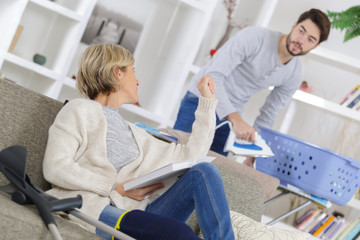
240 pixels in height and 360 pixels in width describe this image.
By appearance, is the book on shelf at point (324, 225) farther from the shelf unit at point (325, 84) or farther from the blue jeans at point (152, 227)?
the blue jeans at point (152, 227)

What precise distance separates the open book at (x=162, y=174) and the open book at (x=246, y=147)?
73cm

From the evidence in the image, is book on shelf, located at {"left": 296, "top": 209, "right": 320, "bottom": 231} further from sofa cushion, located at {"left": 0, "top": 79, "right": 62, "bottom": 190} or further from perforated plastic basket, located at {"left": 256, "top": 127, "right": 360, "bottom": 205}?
sofa cushion, located at {"left": 0, "top": 79, "right": 62, "bottom": 190}

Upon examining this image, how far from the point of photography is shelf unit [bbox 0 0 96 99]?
11.5 ft

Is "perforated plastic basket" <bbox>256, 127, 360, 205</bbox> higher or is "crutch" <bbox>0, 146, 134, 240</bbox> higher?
"perforated plastic basket" <bbox>256, 127, 360, 205</bbox>

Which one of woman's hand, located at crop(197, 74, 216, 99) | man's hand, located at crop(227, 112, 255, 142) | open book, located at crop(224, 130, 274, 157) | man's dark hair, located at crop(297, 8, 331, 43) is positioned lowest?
open book, located at crop(224, 130, 274, 157)

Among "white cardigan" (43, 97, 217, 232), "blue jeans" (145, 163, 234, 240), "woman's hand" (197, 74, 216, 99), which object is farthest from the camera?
"woman's hand" (197, 74, 216, 99)

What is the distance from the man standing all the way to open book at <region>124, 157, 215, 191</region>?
36.0 inches

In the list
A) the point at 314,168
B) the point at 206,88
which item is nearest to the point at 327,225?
the point at 314,168

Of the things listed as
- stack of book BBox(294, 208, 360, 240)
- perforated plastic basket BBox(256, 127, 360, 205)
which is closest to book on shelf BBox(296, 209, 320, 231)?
stack of book BBox(294, 208, 360, 240)

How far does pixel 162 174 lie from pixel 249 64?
4.60 feet

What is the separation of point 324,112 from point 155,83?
146 centimetres

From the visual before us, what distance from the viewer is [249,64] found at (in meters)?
2.96

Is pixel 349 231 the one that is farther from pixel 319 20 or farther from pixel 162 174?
pixel 162 174

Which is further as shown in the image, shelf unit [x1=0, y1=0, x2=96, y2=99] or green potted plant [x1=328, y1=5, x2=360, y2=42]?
green potted plant [x1=328, y1=5, x2=360, y2=42]
